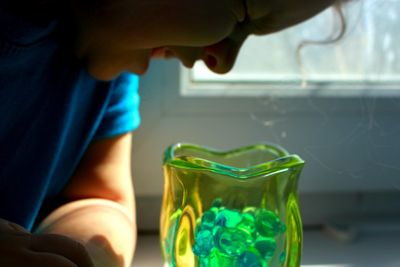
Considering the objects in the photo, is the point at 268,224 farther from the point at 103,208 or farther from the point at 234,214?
the point at 103,208

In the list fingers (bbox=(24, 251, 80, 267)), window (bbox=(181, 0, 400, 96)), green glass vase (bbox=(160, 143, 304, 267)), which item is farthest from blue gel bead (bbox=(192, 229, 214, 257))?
window (bbox=(181, 0, 400, 96))

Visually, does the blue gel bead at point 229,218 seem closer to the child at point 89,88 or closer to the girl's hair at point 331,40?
the child at point 89,88

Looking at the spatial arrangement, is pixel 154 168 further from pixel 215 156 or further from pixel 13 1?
pixel 13 1

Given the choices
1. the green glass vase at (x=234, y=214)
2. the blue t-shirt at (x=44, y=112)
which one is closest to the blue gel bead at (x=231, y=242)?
the green glass vase at (x=234, y=214)

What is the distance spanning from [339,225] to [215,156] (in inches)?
8.0

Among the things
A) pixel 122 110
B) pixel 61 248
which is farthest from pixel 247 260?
pixel 122 110

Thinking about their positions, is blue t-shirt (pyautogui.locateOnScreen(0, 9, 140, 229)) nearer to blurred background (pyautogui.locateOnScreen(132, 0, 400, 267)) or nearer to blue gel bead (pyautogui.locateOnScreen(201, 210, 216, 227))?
blurred background (pyautogui.locateOnScreen(132, 0, 400, 267))

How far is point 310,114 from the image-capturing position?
564 mm

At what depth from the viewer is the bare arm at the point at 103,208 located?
45cm

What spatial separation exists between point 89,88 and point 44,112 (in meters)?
0.06

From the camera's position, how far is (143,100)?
60 centimetres

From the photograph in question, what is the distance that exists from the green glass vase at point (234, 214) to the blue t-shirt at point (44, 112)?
0.52ft

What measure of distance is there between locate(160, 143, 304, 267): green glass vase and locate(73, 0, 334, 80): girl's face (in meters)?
0.12

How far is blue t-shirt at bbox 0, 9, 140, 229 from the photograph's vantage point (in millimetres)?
451
